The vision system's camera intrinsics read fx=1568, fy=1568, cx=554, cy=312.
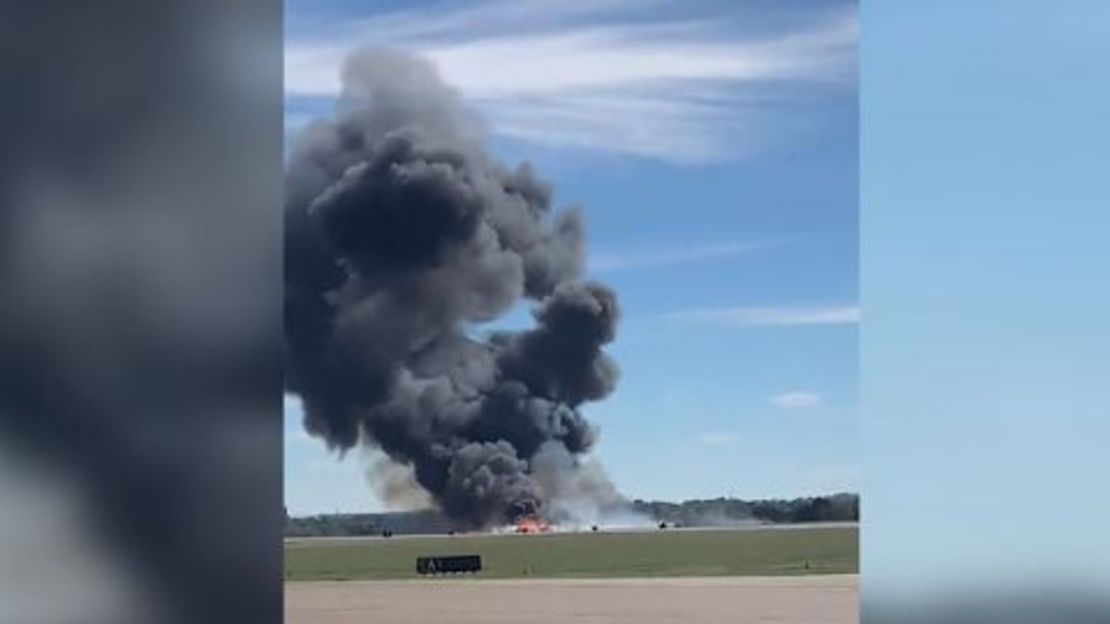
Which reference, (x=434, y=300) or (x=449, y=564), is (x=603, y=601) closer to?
(x=449, y=564)

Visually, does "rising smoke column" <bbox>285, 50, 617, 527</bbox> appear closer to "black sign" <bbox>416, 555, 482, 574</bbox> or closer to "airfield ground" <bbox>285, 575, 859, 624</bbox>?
"black sign" <bbox>416, 555, 482, 574</bbox>

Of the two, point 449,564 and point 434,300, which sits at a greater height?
point 434,300

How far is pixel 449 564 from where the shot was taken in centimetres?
351

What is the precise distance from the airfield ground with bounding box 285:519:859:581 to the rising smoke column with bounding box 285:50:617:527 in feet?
0.33

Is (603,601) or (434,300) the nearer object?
(434,300)

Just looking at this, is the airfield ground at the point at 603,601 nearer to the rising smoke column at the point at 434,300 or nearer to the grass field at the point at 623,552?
the grass field at the point at 623,552

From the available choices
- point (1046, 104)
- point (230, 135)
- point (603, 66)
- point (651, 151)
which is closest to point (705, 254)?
point (651, 151)

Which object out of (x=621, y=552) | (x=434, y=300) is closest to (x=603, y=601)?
(x=621, y=552)

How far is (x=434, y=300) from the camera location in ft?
11.4

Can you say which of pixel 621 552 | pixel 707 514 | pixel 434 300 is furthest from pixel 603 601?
pixel 434 300

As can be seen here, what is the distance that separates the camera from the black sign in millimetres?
3447

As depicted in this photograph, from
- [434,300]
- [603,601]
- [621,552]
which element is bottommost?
[603,601]

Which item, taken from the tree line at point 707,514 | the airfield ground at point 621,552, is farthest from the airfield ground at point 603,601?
the tree line at point 707,514

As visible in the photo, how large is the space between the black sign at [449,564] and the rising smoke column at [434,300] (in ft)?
0.30
